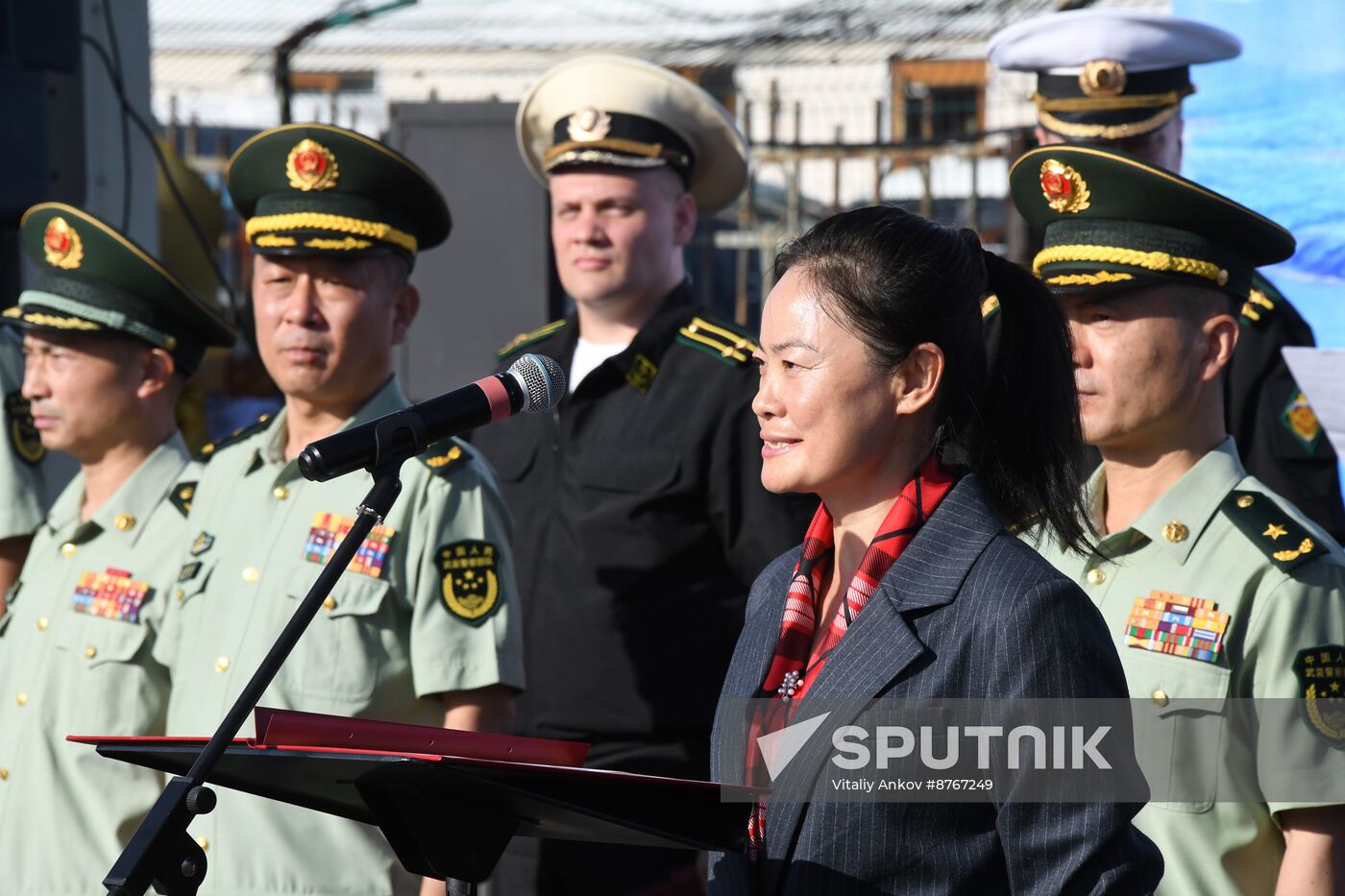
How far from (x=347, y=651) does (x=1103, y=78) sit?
2.19 meters

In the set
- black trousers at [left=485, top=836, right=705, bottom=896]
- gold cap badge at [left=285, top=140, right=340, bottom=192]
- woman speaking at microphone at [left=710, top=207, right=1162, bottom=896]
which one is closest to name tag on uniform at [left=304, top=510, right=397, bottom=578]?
gold cap badge at [left=285, top=140, right=340, bottom=192]

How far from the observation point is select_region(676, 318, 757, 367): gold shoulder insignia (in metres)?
3.90

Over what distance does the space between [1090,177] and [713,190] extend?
1.73 meters

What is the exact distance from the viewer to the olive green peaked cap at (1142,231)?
2.74m

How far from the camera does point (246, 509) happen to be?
3.34 meters

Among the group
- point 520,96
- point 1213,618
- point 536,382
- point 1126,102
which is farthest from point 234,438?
point 520,96

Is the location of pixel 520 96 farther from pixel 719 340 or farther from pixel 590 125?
pixel 719 340

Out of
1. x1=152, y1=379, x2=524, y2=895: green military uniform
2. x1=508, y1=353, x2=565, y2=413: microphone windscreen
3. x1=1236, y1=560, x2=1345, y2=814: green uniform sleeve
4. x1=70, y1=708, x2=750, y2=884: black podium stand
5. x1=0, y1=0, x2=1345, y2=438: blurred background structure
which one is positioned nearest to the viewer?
x1=70, y1=708, x2=750, y2=884: black podium stand

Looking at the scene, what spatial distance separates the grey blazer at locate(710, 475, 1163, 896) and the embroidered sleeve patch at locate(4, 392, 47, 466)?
2863 mm

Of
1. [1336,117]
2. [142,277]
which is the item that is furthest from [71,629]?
[1336,117]

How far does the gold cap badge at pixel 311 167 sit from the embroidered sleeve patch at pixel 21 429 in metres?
1.35

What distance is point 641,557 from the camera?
374 centimetres

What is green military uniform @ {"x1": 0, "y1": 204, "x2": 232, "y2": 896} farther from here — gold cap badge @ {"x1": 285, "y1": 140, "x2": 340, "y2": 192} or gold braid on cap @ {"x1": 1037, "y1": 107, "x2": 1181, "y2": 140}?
gold braid on cap @ {"x1": 1037, "y1": 107, "x2": 1181, "y2": 140}

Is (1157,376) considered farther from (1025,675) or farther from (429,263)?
(429,263)
